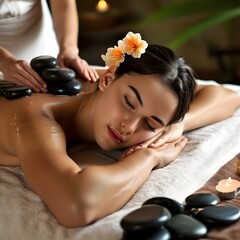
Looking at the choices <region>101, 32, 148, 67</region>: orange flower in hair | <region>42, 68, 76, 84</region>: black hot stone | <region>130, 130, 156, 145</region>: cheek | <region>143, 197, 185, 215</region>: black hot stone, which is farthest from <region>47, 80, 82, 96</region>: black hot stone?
<region>143, 197, 185, 215</region>: black hot stone

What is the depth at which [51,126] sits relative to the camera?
1350 millimetres

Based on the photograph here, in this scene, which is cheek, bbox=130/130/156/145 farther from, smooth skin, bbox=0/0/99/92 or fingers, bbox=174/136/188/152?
smooth skin, bbox=0/0/99/92

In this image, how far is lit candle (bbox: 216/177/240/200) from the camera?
1.27 meters

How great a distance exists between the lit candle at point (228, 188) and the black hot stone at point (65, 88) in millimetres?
458

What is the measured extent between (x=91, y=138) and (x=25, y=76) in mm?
245

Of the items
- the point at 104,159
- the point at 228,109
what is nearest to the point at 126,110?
the point at 104,159

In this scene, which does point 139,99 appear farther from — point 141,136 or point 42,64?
point 42,64

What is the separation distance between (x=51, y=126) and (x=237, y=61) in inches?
84.9

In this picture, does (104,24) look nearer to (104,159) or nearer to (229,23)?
(229,23)

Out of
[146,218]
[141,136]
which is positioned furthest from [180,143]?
[146,218]

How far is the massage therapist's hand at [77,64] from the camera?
5.22 feet

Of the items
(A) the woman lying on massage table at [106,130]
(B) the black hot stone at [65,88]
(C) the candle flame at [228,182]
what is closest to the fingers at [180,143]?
(A) the woman lying on massage table at [106,130]

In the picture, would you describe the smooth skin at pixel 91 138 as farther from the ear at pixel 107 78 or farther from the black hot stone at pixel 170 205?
the black hot stone at pixel 170 205

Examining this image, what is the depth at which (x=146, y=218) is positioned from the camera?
1024mm
